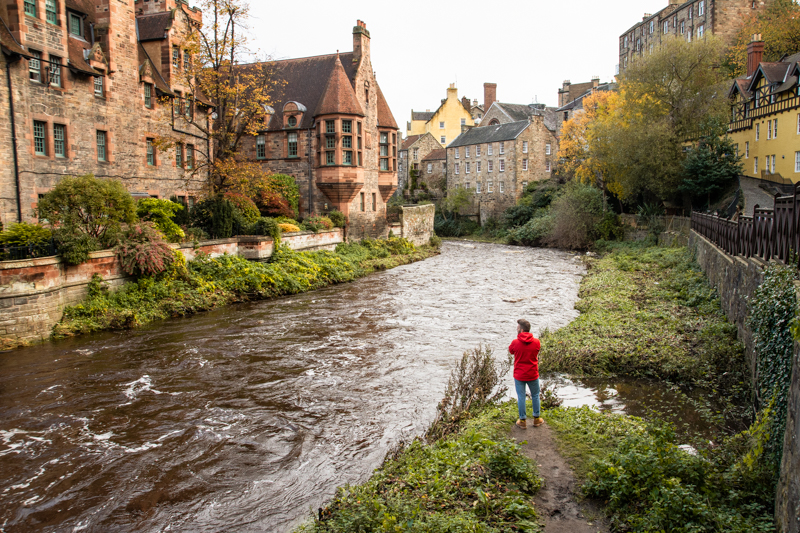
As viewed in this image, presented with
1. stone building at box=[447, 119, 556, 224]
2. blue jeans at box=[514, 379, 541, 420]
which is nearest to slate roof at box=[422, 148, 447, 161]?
stone building at box=[447, 119, 556, 224]

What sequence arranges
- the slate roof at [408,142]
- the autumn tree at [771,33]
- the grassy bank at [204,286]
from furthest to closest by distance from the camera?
the slate roof at [408,142]
the autumn tree at [771,33]
the grassy bank at [204,286]

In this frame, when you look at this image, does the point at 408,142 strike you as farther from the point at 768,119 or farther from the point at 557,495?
the point at 557,495

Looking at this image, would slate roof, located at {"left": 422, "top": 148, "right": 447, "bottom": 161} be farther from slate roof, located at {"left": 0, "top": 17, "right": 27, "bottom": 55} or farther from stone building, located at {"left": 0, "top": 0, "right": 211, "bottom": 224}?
slate roof, located at {"left": 0, "top": 17, "right": 27, "bottom": 55}

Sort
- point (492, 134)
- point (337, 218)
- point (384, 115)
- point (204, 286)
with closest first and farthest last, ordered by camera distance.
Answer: point (204, 286) → point (337, 218) → point (384, 115) → point (492, 134)

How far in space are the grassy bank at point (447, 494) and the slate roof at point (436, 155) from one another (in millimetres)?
62349

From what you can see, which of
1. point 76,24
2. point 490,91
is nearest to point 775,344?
point 76,24

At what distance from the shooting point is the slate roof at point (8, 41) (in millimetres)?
18250

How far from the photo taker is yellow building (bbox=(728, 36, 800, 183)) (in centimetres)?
2970

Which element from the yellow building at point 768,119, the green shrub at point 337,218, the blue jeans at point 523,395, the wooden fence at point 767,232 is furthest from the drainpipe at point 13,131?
the yellow building at point 768,119

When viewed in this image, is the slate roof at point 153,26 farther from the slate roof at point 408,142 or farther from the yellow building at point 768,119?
the slate roof at point 408,142

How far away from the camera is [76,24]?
22.4 m

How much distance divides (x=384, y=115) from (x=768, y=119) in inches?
934

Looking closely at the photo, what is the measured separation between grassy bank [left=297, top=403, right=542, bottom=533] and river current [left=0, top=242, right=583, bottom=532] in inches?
44.6

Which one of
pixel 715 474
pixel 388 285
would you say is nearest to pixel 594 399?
pixel 715 474
